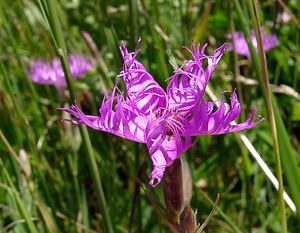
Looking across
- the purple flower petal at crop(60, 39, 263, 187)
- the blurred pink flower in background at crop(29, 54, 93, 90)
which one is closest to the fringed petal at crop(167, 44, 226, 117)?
the purple flower petal at crop(60, 39, 263, 187)

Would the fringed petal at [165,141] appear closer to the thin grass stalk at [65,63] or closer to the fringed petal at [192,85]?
the fringed petal at [192,85]

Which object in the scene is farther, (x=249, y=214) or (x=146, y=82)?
(x=249, y=214)

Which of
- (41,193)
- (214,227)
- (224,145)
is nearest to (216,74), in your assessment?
(224,145)

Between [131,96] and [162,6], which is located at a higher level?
[131,96]

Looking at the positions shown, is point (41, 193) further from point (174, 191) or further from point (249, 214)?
point (174, 191)

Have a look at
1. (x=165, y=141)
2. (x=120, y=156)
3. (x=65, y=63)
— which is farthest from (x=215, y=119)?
(x=120, y=156)

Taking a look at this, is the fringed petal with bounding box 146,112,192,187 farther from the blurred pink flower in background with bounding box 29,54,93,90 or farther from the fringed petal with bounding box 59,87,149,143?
the blurred pink flower in background with bounding box 29,54,93,90
